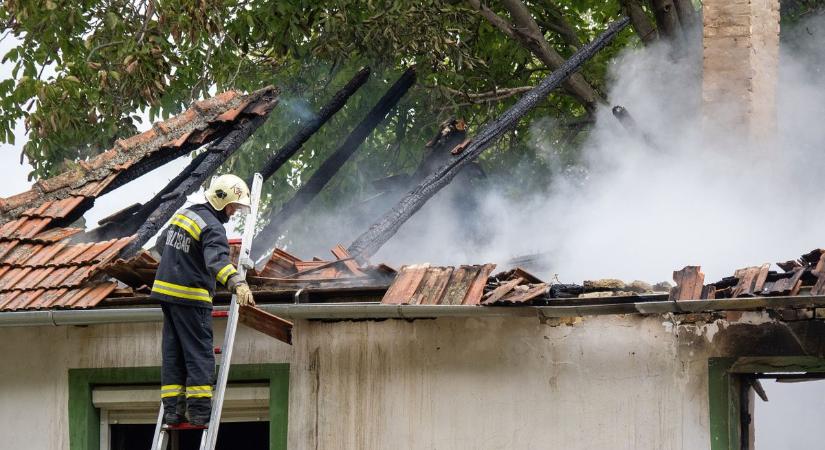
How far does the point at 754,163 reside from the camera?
11250mm

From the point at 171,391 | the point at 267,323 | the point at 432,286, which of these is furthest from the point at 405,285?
the point at 171,391

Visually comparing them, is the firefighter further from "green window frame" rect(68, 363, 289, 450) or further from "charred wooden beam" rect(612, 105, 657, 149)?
"charred wooden beam" rect(612, 105, 657, 149)

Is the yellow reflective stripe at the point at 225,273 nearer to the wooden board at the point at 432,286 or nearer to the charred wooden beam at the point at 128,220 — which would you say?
the wooden board at the point at 432,286

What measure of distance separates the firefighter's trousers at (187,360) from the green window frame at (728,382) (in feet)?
8.61

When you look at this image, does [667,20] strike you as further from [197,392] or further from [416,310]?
[197,392]

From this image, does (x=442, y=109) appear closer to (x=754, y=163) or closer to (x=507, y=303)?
(x=754, y=163)

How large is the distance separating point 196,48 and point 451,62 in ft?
8.82

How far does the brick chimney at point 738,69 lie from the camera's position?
11328 mm

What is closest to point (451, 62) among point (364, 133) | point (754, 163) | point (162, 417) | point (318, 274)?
point (364, 133)

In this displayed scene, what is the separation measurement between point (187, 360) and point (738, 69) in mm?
5991

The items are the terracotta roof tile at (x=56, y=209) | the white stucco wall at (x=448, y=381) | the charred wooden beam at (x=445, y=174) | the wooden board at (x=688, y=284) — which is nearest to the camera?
the wooden board at (x=688, y=284)

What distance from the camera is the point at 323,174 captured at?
1234cm

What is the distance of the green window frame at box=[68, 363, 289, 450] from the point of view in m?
8.05

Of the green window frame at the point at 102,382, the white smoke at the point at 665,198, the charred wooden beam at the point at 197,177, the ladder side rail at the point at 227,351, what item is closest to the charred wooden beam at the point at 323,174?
the white smoke at the point at 665,198
